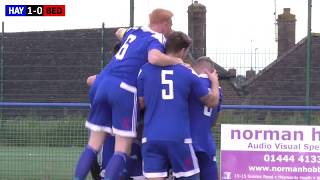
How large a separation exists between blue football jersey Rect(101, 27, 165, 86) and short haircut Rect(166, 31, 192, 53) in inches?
3.2

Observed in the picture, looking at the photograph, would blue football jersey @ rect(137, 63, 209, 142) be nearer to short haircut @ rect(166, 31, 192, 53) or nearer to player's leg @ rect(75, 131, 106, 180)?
short haircut @ rect(166, 31, 192, 53)

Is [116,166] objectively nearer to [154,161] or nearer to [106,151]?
[154,161]

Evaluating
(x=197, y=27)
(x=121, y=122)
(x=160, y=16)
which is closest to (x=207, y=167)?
(x=121, y=122)

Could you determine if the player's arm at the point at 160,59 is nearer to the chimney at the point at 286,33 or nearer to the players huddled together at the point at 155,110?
the players huddled together at the point at 155,110

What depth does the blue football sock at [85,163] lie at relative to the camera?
6.43 metres

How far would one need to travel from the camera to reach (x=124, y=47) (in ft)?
21.4

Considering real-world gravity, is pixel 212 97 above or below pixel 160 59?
below

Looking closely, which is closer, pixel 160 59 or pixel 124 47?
pixel 160 59

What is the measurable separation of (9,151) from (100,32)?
123 inches

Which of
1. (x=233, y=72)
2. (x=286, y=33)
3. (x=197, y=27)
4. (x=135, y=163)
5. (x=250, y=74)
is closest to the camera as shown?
(x=135, y=163)

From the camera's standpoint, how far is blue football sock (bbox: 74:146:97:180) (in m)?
6.43

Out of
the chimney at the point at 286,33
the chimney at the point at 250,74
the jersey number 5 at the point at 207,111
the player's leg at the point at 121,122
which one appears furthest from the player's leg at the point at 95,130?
the chimney at the point at 286,33

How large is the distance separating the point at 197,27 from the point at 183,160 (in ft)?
20.4

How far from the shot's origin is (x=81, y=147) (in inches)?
386
